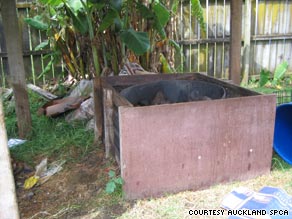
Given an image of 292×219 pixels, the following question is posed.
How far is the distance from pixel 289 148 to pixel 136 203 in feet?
5.38

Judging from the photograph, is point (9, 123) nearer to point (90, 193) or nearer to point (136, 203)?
point (90, 193)

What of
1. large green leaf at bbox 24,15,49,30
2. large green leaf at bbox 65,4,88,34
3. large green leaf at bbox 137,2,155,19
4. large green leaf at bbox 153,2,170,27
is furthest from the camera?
large green leaf at bbox 24,15,49,30

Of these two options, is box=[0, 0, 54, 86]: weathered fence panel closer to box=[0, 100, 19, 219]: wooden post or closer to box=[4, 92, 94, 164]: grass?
box=[4, 92, 94, 164]: grass

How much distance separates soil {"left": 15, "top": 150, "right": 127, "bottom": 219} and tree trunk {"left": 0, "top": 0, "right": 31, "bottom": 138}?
0.84 m

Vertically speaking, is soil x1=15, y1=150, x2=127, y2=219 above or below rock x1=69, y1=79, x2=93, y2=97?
below

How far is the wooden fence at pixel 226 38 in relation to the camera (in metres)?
6.12

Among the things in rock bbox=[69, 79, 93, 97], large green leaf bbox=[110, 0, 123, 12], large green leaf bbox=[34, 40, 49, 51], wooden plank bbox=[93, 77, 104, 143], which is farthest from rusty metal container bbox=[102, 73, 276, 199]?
large green leaf bbox=[34, 40, 49, 51]

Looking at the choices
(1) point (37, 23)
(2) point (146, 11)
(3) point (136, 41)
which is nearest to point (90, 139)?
(3) point (136, 41)

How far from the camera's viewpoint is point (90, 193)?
247 centimetres

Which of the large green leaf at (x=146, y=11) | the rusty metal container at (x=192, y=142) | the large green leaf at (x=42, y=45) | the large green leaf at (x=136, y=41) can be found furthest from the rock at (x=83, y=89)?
the rusty metal container at (x=192, y=142)

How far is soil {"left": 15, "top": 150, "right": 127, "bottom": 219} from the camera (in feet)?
7.39

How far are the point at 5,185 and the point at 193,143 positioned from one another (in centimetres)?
134

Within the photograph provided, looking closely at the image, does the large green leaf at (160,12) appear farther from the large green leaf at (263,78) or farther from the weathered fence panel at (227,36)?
the large green leaf at (263,78)

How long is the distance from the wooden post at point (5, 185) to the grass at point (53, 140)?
4.89 feet
